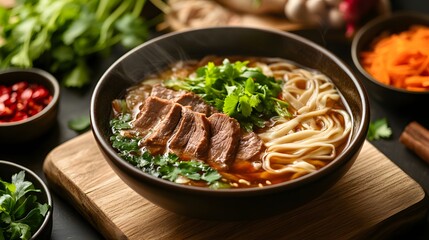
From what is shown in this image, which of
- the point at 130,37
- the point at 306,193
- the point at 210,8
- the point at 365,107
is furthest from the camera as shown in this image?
the point at 210,8

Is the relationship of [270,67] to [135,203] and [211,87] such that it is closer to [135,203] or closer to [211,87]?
[211,87]

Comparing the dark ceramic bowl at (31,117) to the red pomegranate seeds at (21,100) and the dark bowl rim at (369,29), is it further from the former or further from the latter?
the dark bowl rim at (369,29)

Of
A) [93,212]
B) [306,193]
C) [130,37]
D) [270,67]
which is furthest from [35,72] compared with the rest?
[306,193]

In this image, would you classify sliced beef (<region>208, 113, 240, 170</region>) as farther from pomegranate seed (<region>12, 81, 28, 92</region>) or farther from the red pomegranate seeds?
pomegranate seed (<region>12, 81, 28, 92</region>)

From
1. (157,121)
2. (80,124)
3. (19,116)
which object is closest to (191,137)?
(157,121)

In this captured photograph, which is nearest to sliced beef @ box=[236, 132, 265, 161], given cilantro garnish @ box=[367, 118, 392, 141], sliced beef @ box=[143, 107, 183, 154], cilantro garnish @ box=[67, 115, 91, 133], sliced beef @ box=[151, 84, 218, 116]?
sliced beef @ box=[151, 84, 218, 116]

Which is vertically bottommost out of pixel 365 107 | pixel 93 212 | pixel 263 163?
pixel 93 212
